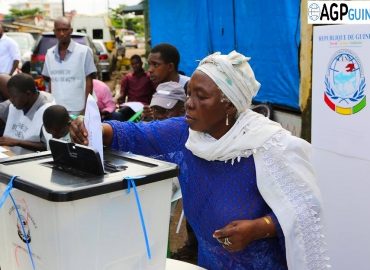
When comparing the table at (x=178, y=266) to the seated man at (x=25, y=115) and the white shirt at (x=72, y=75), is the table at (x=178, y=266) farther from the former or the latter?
the white shirt at (x=72, y=75)

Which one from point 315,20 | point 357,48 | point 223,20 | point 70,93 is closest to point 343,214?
point 357,48

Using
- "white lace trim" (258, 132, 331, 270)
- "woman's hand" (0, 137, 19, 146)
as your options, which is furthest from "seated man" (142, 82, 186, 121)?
"white lace trim" (258, 132, 331, 270)

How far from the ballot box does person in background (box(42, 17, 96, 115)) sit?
12.9ft

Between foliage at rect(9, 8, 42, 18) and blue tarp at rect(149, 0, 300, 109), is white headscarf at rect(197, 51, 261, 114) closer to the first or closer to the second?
blue tarp at rect(149, 0, 300, 109)

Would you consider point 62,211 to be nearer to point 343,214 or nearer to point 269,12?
point 343,214

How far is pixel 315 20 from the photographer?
13.0 feet

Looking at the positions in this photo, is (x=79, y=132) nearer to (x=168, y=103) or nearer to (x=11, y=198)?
(x=11, y=198)

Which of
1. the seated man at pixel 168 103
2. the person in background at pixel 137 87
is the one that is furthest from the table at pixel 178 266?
the person in background at pixel 137 87

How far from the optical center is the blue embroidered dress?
67.0 inches

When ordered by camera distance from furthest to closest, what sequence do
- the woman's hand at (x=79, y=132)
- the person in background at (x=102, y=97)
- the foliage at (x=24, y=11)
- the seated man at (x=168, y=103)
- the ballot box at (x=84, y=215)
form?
the foliage at (x=24, y=11) → the person in background at (x=102, y=97) → the seated man at (x=168, y=103) → the woman's hand at (x=79, y=132) → the ballot box at (x=84, y=215)

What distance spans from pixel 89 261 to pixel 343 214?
6.49 feet

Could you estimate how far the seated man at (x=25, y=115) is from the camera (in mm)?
3615

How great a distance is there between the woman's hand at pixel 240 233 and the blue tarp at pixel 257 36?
10.7 feet

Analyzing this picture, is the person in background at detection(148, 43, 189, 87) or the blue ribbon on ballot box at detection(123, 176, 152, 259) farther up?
the person in background at detection(148, 43, 189, 87)
